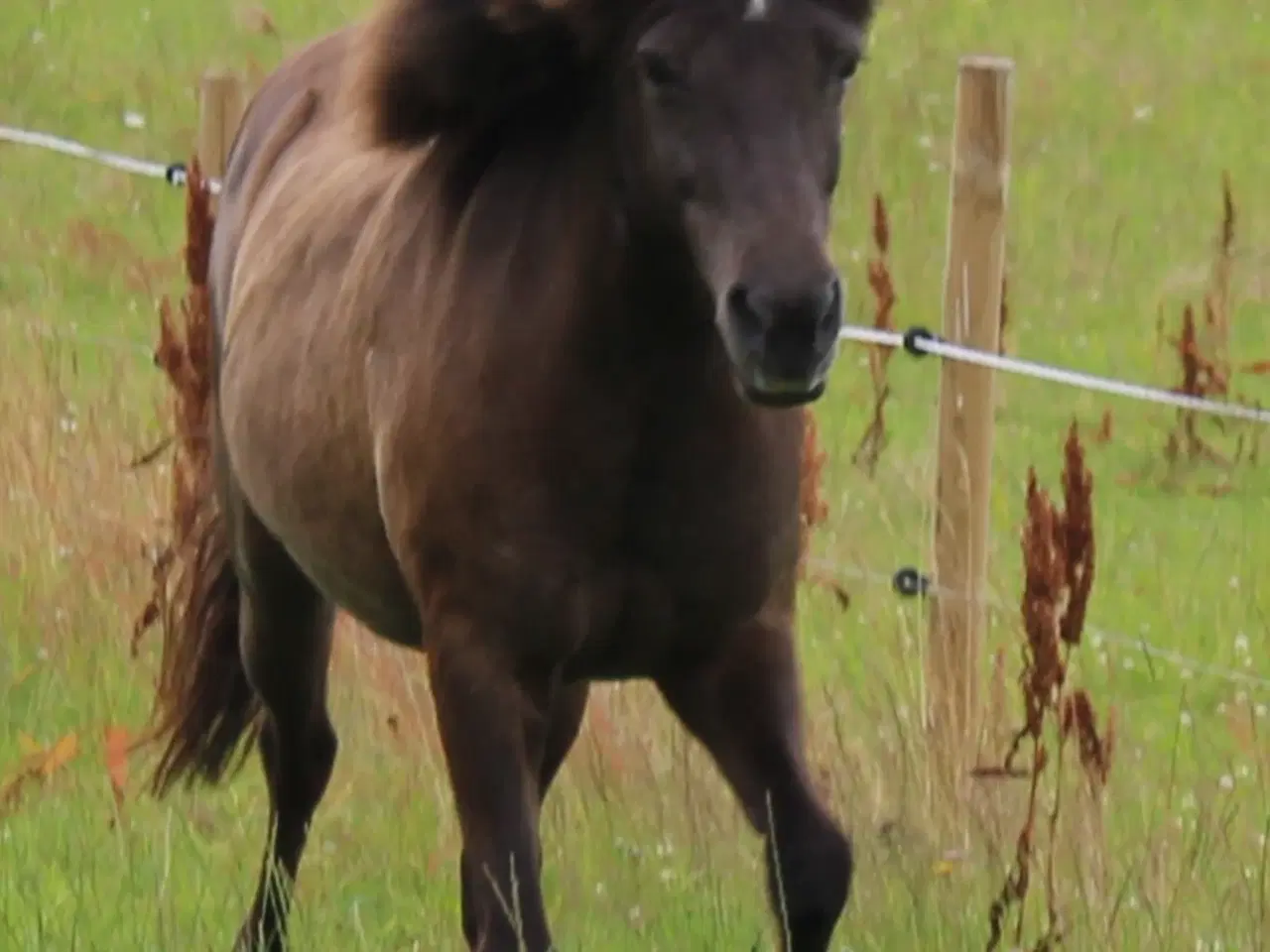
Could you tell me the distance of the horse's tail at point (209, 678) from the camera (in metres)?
5.16

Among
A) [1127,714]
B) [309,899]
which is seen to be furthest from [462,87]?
[1127,714]

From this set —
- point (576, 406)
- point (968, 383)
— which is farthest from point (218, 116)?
point (576, 406)

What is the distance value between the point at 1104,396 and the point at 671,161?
7298 millimetres

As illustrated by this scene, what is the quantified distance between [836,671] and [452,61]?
2510 mm

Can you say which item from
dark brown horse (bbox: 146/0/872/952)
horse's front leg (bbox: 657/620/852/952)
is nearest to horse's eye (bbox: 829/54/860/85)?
dark brown horse (bbox: 146/0/872/952)

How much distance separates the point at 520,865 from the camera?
3627mm

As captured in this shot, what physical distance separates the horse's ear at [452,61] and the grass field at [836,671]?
1.19 m

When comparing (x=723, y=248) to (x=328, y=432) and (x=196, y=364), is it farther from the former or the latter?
(x=196, y=364)

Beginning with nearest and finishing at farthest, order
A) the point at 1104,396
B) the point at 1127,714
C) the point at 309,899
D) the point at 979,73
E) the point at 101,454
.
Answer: the point at 309,899 → the point at 979,73 → the point at 1127,714 → the point at 101,454 → the point at 1104,396

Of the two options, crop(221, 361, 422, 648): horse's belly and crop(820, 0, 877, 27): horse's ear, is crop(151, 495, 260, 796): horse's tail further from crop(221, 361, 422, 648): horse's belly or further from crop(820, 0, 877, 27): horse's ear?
crop(820, 0, 877, 27): horse's ear

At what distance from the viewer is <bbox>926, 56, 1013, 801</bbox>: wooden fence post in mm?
5281

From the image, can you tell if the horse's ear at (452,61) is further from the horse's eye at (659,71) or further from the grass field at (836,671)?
the grass field at (836,671)

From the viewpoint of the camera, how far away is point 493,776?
362 cm

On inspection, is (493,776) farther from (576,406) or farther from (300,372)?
(300,372)
